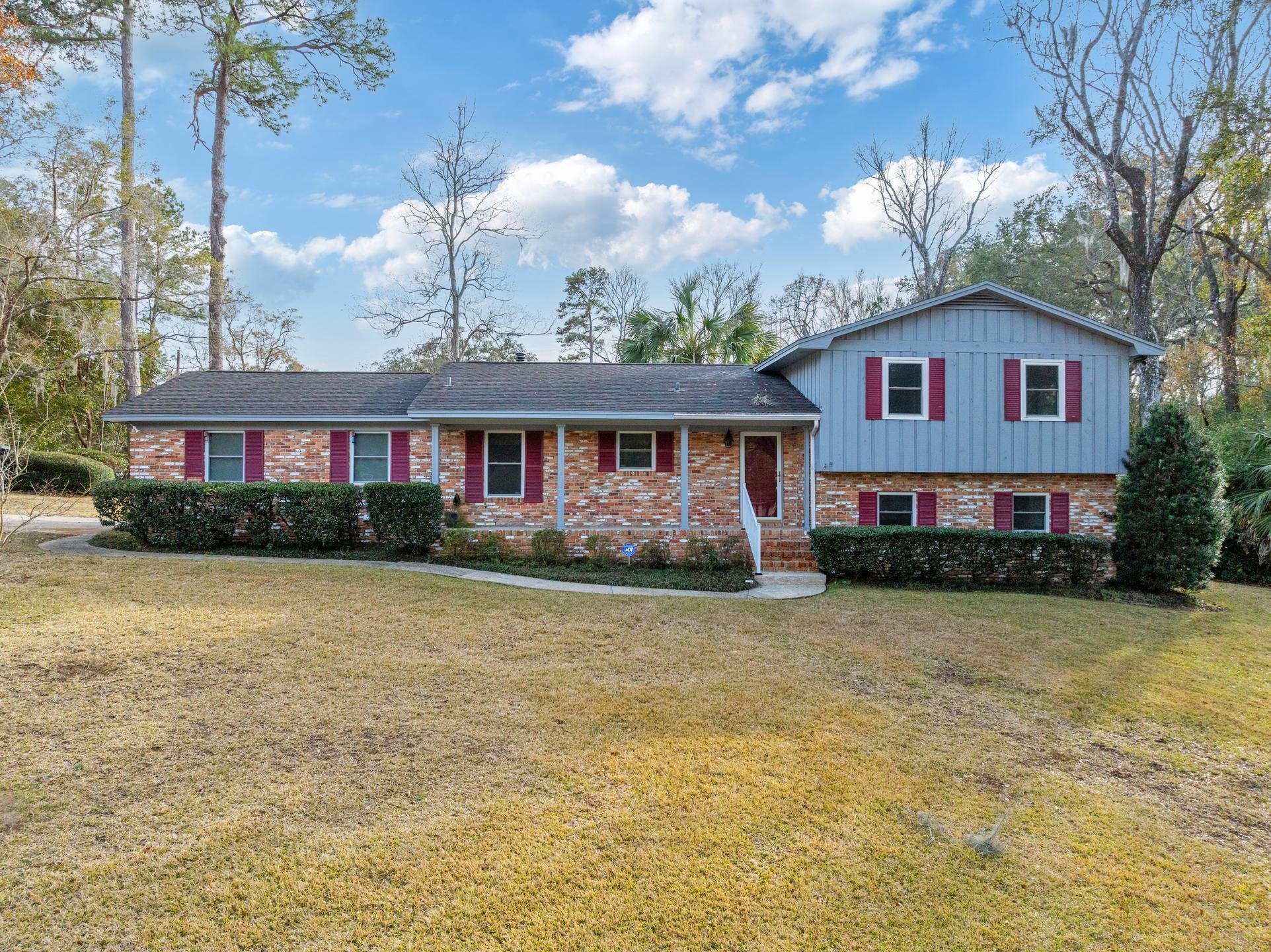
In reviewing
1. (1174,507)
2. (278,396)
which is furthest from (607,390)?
(1174,507)

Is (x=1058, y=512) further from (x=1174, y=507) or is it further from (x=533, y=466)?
(x=533, y=466)

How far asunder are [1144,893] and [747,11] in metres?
15.7

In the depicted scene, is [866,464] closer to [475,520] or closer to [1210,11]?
[475,520]

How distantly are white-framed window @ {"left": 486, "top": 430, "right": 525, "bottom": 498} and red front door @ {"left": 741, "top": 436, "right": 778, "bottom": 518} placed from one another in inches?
190

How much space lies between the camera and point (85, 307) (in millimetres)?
19094

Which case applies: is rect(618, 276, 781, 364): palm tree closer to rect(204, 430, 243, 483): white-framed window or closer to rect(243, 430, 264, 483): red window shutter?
rect(243, 430, 264, 483): red window shutter

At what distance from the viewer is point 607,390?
45.2 feet

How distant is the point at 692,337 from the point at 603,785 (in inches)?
688

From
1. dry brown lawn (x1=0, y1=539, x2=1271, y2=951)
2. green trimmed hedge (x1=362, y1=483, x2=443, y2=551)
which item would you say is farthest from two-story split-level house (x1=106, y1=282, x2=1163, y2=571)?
dry brown lawn (x1=0, y1=539, x2=1271, y2=951)

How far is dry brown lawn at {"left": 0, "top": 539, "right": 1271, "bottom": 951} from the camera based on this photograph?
2803 millimetres

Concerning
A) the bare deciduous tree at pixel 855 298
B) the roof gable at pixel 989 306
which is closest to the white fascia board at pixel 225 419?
the roof gable at pixel 989 306

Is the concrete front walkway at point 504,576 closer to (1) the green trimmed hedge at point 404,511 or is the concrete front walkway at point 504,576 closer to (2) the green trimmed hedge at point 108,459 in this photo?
(1) the green trimmed hedge at point 404,511

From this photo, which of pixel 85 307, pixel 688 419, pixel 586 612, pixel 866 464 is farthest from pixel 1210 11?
pixel 85 307

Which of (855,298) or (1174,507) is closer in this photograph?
(1174,507)
